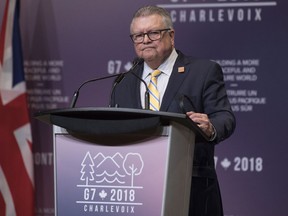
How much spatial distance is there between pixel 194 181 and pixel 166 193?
0.48 m

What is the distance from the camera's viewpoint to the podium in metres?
1.88

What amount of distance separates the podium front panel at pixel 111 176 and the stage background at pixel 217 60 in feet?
8.03

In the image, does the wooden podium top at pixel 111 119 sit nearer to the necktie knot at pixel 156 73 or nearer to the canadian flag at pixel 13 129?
A: the necktie knot at pixel 156 73

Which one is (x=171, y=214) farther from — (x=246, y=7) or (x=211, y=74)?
(x=246, y=7)

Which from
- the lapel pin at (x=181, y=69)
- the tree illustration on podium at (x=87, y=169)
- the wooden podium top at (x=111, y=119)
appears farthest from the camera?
the lapel pin at (x=181, y=69)

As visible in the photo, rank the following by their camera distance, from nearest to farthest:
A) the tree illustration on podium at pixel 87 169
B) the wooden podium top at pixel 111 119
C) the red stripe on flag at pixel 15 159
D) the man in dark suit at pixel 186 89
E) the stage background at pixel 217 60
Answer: the wooden podium top at pixel 111 119 < the tree illustration on podium at pixel 87 169 < the man in dark suit at pixel 186 89 < the stage background at pixel 217 60 < the red stripe on flag at pixel 15 159

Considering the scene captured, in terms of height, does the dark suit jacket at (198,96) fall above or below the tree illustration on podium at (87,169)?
above

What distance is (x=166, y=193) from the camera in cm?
188

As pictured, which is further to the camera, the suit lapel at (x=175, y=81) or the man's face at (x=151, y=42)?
the man's face at (x=151, y=42)

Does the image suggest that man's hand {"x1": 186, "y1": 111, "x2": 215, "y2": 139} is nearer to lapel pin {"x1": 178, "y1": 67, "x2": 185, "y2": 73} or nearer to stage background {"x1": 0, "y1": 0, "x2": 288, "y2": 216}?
lapel pin {"x1": 178, "y1": 67, "x2": 185, "y2": 73}

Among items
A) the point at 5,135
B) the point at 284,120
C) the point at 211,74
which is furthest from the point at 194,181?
the point at 5,135

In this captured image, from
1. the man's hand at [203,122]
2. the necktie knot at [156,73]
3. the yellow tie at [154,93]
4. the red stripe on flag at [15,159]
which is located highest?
the necktie knot at [156,73]

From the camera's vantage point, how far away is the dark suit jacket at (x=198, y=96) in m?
2.36

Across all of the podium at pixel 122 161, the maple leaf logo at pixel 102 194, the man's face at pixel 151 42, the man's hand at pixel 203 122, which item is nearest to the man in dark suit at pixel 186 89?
the man's face at pixel 151 42
